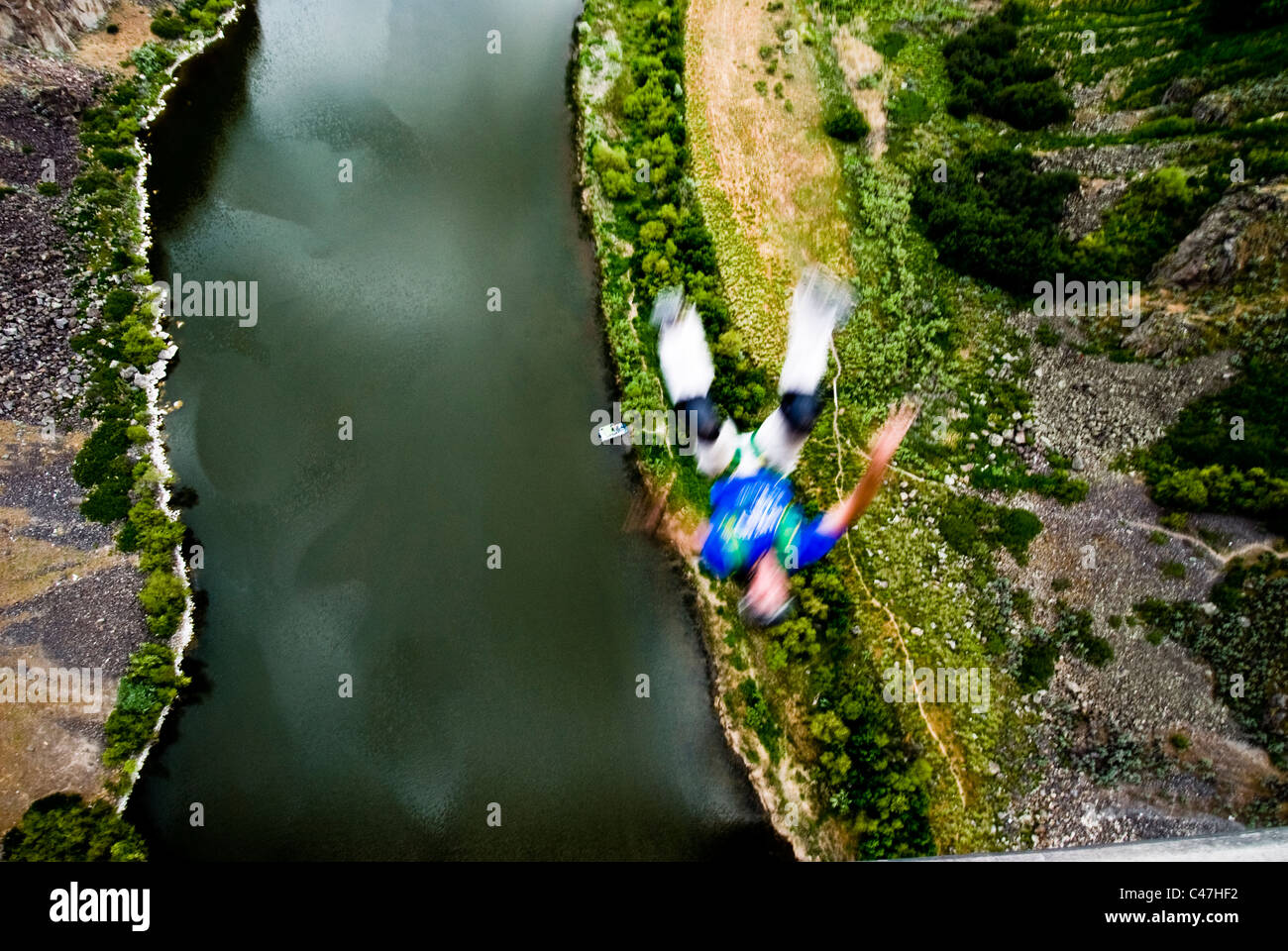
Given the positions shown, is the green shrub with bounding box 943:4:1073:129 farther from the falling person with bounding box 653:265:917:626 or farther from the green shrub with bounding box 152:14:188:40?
the green shrub with bounding box 152:14:188:40

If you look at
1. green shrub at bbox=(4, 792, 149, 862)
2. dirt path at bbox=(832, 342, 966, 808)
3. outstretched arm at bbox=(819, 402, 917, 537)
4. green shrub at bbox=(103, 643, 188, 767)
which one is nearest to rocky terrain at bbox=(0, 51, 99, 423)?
green shrub at bbox=(103, 643, 188, 767)

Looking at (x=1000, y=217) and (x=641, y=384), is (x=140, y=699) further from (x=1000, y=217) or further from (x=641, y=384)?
(x=1000, y=217)

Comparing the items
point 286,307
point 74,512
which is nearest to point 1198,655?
point 286,307

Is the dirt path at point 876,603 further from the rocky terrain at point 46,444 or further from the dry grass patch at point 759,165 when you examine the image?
the rocky terrain at point 46,444

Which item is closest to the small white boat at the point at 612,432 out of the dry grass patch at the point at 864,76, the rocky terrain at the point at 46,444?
the rocky terrain at the point at 46,444

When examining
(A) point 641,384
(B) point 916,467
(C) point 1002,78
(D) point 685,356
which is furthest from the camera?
(C) point 1002,78

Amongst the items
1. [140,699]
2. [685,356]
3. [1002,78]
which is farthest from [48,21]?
[1002,78]
